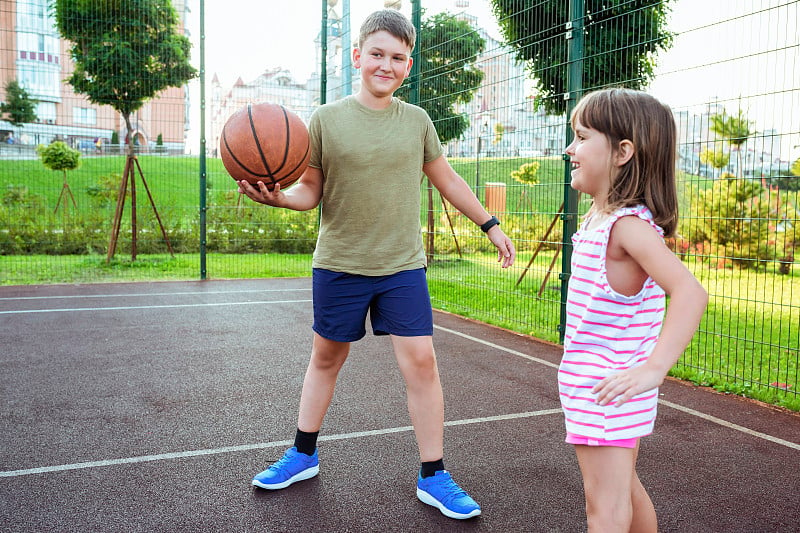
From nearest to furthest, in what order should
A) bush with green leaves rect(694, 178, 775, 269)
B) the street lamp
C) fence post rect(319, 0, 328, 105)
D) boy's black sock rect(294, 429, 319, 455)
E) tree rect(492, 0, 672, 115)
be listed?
boy's black sock rect(294, 429, 319, 455), bush with green leaves rect(694, 178, 775, 269), tree rect(492, 0, 672, 115), the street lamp, fence post rect(319, 0, 328, 105)

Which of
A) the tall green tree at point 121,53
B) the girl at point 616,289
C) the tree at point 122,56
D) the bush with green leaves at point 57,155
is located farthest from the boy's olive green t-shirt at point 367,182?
the bush with green leaves at point 57,155

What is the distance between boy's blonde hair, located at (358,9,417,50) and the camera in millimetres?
2783

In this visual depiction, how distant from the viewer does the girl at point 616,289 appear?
5.87 feet

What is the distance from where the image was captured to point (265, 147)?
8.98 ft

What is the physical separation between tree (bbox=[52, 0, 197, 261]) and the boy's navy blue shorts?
8.90 meters

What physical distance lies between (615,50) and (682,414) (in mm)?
2696

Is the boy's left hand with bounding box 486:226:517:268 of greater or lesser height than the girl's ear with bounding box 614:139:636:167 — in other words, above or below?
below

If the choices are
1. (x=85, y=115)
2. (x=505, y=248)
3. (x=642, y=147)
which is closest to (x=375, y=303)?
(x=505, y=248)

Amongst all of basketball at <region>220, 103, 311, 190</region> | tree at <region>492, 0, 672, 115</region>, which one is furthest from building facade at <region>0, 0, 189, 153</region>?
basketball at <region>220, 103, 311, 190</region>

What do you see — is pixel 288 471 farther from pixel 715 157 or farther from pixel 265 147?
pixel 715 157

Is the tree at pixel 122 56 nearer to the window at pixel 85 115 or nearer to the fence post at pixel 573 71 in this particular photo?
the window at pixel 85 115

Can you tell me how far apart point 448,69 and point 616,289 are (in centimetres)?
623

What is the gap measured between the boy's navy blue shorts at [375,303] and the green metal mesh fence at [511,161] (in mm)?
2476

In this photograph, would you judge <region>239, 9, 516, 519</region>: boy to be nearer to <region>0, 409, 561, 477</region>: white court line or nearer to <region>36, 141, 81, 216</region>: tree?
<region>0, 409, 561, 477</region>: white court line
